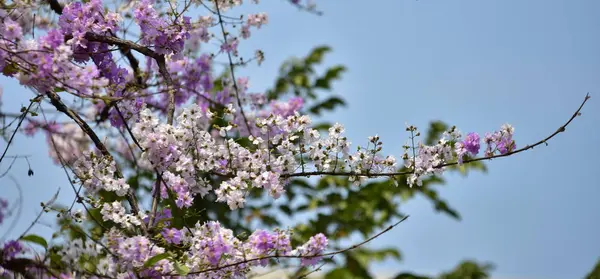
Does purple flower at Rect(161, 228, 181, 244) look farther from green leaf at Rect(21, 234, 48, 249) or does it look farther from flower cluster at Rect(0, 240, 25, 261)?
flower cluster at Rect(0, 240, 25, 261)

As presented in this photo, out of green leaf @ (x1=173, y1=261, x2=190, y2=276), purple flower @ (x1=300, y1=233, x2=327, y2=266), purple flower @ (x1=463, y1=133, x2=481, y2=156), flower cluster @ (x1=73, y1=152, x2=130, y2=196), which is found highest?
purple flower @ (x1=463, y1=133, x2=481, y2=156)

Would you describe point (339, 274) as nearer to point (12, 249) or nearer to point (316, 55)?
point (316, 55)

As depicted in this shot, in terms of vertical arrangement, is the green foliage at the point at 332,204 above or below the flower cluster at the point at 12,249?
above

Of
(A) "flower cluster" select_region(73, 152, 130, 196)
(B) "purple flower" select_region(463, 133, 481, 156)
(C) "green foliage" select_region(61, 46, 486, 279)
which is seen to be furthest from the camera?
(C) "green foliage" select_region(61, 46, 486, 279)

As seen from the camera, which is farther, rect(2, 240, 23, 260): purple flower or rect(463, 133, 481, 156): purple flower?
rect(463, 133, 481, 156): purple flower

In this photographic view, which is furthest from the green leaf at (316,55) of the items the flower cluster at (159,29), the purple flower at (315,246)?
the purple flower at (315,246)

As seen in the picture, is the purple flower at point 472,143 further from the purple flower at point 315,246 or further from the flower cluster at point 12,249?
the flower cluster at point 12,249

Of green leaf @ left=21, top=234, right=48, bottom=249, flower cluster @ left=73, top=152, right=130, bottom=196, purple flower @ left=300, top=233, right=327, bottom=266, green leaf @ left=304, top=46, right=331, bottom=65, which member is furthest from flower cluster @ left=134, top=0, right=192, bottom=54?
green leaf @ left=304, top=46, right=331, bottom=65

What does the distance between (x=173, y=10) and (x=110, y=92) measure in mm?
637

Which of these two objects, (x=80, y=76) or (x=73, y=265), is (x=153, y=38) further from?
(x=73, y=265)

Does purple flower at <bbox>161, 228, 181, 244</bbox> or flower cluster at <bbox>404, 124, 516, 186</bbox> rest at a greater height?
flower cluster at <bbox>404, 124, 516, 186</bbox>

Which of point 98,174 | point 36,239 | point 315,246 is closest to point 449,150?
point 315,246

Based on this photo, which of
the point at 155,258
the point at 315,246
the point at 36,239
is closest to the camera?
the point at 155,258

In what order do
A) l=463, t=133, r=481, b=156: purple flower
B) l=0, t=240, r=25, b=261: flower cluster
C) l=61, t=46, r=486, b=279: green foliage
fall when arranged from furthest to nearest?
l=61, t=46, r=486, b=279: green foliage
l=463, t=133, r=481, b=156: purple flower
l=0, t=240, r=25, b=261: flower cluster
